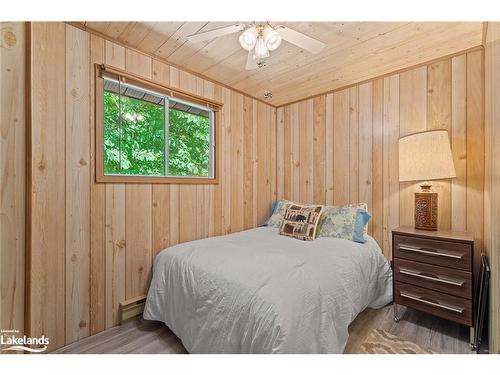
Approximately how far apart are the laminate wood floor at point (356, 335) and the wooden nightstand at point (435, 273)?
132 millimetres

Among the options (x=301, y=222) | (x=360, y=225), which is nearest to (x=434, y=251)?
(x=360, y=225)

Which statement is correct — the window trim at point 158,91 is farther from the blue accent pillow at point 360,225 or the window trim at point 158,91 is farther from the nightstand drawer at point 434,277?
the nightstand drawer at point 434,277

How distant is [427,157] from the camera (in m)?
1.75

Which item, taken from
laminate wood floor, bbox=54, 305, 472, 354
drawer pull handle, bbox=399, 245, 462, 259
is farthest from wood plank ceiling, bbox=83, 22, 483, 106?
laminate wood floor, bbox=54, 305, 472, 354

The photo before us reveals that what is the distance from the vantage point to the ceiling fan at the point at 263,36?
1.37 meters

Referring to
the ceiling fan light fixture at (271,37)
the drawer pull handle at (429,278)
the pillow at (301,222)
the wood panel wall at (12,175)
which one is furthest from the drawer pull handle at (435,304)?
the wood panel wall at (12,175)

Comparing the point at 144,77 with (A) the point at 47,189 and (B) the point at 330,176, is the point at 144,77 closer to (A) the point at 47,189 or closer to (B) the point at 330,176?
(A) the point at 47,189

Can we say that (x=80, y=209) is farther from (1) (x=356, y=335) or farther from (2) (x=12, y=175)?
(1) (x=356, y=335)

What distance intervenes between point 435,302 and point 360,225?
0.73m

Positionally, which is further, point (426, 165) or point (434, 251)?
point (426, 165)

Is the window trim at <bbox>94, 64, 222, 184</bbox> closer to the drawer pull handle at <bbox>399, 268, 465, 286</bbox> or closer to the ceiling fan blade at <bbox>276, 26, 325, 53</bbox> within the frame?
the ceiling fan blade at <bbox>276, 26, 325, 53</bbox>

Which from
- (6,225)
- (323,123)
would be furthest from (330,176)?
(6,225)

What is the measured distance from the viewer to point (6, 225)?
1312mm

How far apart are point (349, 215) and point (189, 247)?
1472 mm
